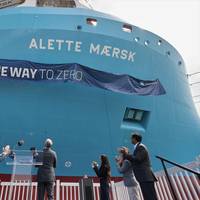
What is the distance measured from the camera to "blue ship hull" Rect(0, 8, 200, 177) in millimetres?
11344

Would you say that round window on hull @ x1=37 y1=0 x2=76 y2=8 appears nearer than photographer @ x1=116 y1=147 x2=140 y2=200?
No

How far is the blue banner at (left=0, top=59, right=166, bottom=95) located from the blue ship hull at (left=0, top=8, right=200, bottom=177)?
28cm

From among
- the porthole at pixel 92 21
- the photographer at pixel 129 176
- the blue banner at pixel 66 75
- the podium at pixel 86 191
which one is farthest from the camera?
the porthole at pixel 92 21

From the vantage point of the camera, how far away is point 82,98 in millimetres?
11883

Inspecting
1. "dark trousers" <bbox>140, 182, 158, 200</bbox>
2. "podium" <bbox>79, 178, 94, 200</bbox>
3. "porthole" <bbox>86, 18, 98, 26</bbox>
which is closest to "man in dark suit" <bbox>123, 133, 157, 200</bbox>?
"dark trousers" <bbox>140, 182, 158, 200</bbox>

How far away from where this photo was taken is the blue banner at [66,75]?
1142 centimetres

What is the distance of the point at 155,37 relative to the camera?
48.6 ft

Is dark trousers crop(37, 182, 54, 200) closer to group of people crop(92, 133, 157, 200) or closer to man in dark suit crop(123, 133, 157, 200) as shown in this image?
group of people crop(92, 133, 157, 200)

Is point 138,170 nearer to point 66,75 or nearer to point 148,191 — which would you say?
point 148,191

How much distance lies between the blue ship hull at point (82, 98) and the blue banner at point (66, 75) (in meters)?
0.28

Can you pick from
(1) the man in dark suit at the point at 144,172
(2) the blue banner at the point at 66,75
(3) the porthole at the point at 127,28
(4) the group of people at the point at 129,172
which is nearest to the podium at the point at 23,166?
(4) the group of people at the point at 129,172

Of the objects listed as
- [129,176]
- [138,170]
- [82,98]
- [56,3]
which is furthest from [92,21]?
[138,170]

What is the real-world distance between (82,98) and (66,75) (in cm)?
103

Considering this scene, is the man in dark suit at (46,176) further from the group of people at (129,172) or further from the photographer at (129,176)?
the photographer at (129,176)
